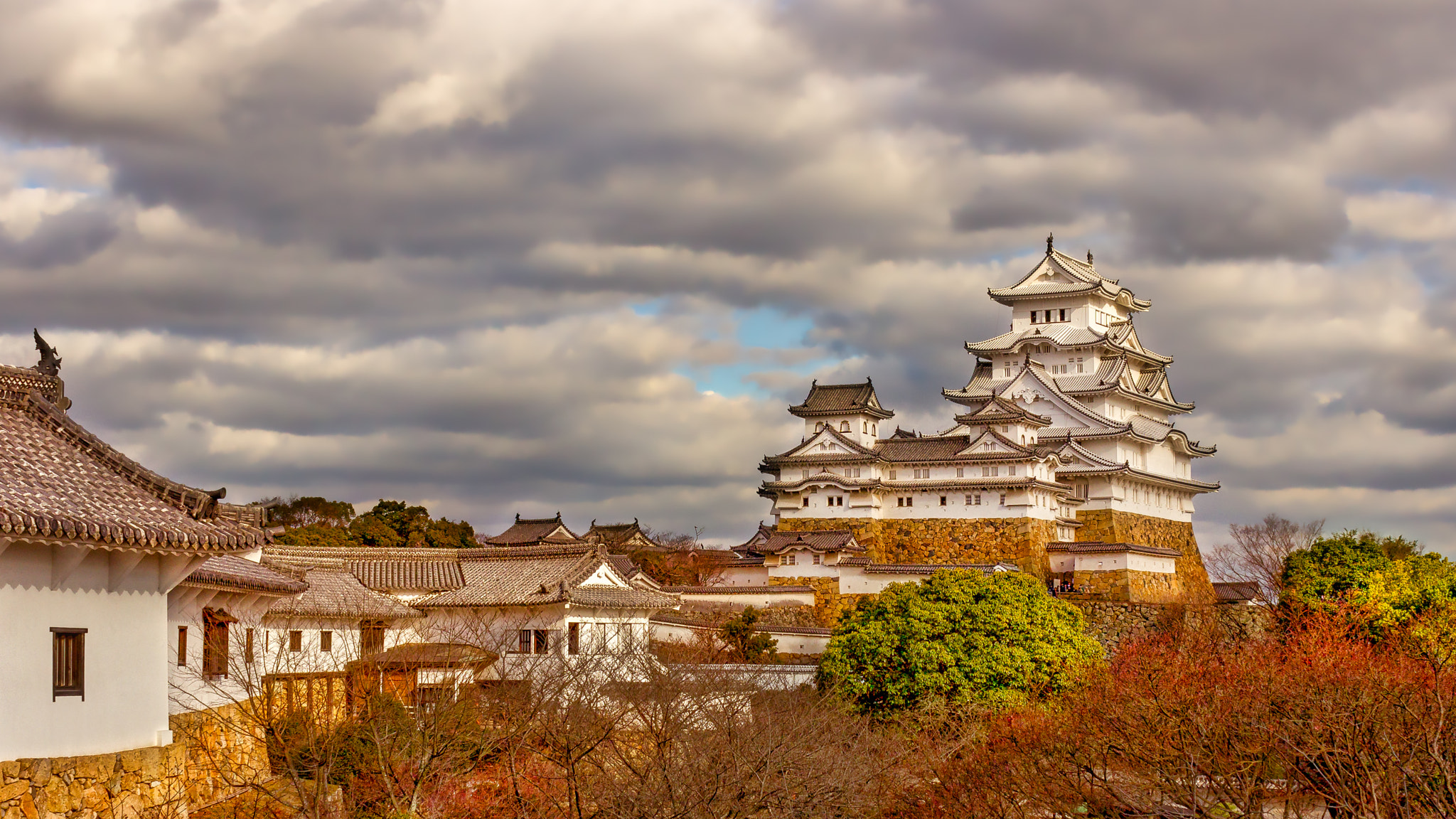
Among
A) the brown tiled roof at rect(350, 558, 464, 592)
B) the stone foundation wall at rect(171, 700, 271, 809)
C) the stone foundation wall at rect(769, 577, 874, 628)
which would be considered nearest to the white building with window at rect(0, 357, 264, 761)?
the stone foundation wall at rect(171, 700, 271, 809)

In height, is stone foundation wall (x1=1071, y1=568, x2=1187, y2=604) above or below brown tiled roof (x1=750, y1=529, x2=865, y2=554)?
below

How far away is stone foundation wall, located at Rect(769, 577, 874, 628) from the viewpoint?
54041 millimetres

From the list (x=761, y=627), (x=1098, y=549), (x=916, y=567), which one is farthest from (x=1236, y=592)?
(x=761, y=627)

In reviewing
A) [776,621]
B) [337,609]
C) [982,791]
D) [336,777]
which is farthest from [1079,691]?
[776,621]

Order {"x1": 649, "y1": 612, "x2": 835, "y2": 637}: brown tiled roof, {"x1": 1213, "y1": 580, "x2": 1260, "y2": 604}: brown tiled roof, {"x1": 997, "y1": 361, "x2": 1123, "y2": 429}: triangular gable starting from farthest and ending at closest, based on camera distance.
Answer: {"x1": 997, "y1": 361, "x2": 1123, "y2": 429}: triangular gable → {"x1": 1213, "y1": 580, "x2": 1260, "y2": 604}: brown tiled roof → {"x1": 649, "y1": 612, "x2": 835, "y2": 637}: brown tiled roof

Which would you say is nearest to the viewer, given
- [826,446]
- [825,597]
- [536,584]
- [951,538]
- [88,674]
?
[88,674]

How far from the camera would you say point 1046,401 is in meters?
63.6

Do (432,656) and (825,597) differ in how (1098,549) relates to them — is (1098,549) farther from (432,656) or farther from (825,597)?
(432,656)

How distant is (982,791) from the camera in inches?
744

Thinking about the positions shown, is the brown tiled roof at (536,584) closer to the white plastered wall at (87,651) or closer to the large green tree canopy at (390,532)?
the large green tree canopy at (390,532)

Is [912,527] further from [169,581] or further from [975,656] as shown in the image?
[169,581]

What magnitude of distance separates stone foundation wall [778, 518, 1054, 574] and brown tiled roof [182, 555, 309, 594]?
34.7 m

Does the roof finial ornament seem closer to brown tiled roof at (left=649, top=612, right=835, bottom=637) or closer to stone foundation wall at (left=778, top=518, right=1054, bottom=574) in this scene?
brown tiled roof at (left=649, top=612, right=835, bottom=637)

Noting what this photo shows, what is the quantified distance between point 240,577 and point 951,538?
40.8 meters
